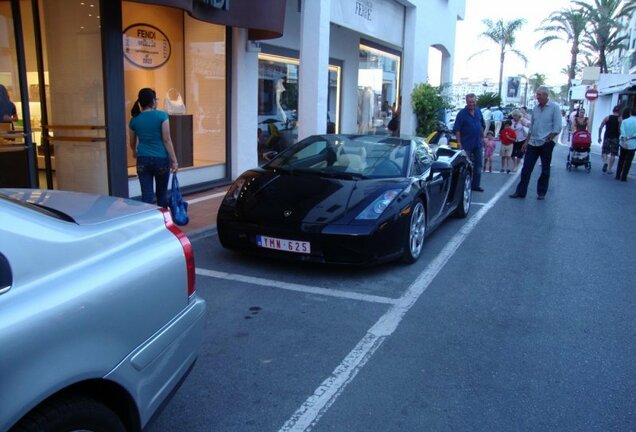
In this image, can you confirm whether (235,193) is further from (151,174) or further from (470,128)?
(470,128)

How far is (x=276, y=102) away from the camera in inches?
521

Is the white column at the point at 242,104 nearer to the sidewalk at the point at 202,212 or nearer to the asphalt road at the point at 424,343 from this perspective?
the sidewalk at the point at 202,212

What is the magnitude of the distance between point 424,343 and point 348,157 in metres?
2.71

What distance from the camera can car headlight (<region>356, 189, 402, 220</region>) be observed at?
17.0 ft

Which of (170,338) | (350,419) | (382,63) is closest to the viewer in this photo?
(170,338)

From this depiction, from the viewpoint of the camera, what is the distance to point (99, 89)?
7.66m

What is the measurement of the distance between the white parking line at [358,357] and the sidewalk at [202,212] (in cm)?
279

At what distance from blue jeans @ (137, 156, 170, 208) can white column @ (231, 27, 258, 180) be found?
3.71 m

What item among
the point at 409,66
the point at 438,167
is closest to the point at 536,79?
the point at 409,66

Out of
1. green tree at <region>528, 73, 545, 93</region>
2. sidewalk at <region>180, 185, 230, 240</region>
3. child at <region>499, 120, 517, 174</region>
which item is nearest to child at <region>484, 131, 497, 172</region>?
child at <region>499, 120, 517, 174</region>

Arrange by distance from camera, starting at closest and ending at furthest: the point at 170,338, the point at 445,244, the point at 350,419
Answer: the point at 170,338, the point at 350,419, the point at 445,244

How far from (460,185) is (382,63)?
12294 mm

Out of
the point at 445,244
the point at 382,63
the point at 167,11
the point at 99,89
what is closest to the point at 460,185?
the point at 445,244

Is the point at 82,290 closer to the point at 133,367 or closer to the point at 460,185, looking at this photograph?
the point at 133,367
